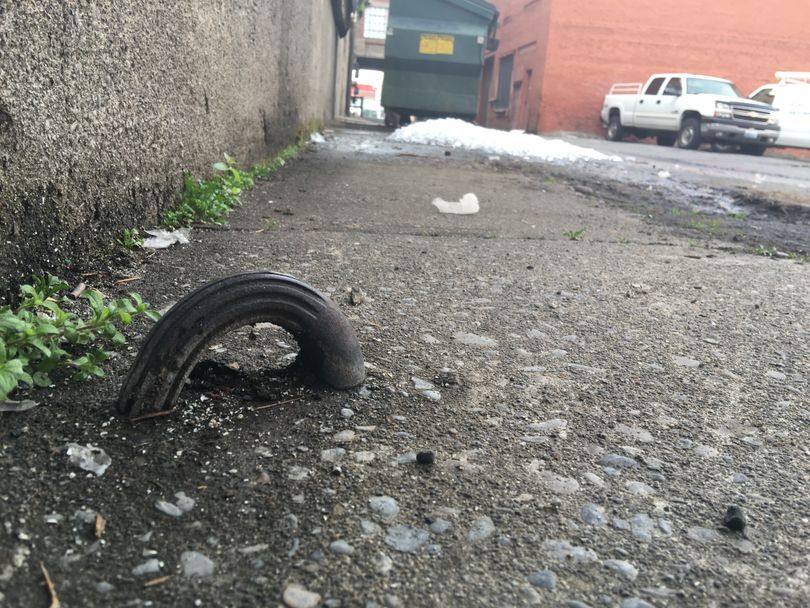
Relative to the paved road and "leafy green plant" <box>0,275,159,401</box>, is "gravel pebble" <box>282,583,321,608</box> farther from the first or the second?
the paved road

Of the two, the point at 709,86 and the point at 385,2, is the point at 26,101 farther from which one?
the point at 385,2

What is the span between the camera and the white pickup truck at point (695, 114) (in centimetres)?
1675

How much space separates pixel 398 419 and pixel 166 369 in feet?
1.85

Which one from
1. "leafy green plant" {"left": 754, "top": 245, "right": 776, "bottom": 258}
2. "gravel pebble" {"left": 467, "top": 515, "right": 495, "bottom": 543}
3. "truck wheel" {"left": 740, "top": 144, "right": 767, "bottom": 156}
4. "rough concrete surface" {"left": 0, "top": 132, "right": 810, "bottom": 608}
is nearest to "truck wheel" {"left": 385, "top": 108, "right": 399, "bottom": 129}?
"truck wheel" {"left": 740, "top": 144, "right": 767, "bottom": 156}

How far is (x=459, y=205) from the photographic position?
4941 mm

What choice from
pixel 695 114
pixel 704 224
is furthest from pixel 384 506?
pixel 695 114

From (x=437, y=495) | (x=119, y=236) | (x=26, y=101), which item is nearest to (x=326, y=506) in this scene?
(x=437, y=495)

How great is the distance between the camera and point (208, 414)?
159 cm

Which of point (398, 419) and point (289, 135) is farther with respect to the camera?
point (289, 135)

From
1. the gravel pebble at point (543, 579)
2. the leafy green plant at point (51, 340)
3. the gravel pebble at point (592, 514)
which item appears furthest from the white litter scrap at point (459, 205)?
the gravel pebble at point (543, 579)

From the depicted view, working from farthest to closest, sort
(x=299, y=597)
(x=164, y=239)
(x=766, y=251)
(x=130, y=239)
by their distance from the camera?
(x=766, y=251) < (x=164, y=239) < (x=130, y=239) < (x=299, y=597)

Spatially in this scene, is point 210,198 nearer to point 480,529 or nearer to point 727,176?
point 480,529

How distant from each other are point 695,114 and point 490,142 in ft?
30.3

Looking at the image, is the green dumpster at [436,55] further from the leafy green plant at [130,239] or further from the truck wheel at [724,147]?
the leafy green plant at [130,239]
